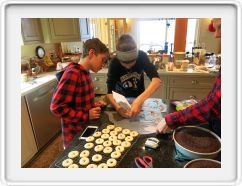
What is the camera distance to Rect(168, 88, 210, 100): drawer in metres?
2.18

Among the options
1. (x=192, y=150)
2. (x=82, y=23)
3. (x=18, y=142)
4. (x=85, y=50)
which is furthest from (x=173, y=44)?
(x=18, y=142)

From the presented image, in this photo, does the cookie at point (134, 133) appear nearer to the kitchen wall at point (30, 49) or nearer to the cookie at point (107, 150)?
the cookie at point (107, 150)

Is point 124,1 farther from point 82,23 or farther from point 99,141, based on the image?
point 82,23

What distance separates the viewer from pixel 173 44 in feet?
8.42

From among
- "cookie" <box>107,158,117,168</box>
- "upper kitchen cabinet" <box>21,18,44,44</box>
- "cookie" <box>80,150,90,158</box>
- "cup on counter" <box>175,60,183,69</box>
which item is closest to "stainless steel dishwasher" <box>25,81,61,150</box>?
"upper kitchen cabinet" <box>21,18,44,44</box>

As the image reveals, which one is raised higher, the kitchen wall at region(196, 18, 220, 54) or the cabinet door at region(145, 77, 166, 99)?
the kitchen wall at region(196, 18, 220, 54)

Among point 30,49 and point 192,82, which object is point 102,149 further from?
point 30,49

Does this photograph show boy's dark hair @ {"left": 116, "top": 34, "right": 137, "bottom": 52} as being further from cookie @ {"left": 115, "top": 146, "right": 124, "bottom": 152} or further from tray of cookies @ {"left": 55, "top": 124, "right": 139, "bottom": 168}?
cookie @ {"left": 115, "top": 146, "right": 124, "bottom": 152}

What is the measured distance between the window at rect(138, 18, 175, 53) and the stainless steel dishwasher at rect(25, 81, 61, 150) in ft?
5.36

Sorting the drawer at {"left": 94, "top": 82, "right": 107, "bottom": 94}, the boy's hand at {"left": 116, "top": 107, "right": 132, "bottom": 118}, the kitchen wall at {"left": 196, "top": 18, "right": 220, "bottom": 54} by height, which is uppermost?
the kitchen wall at {"left": 196, "top": 18, "right": 220, "bottom": 54}

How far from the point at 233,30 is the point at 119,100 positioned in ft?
2.01

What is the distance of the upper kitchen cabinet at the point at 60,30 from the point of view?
1.95 m

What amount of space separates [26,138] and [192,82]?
1.91 meters

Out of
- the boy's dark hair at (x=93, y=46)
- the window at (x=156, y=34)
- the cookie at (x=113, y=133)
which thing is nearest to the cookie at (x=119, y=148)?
the cookie at (x=113, y=133)
